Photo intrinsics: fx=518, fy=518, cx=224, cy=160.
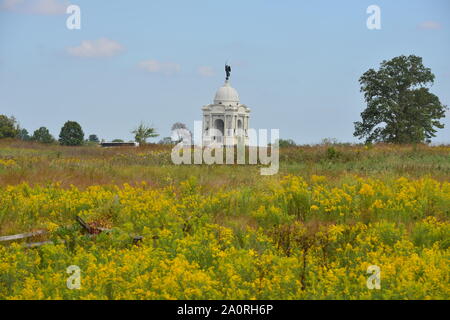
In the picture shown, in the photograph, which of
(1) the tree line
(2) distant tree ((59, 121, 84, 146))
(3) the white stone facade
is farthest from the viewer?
(3) the white stone facade

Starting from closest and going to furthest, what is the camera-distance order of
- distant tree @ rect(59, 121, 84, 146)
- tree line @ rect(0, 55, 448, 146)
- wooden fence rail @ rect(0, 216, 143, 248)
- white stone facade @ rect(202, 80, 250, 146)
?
wooden fence rail @ rect(0, 216, 143, 248), tree line @ rect(0, 55, 448, 146), distant tree @ rect(59, 121, 84, 146), white stone facade @ rect(202, 80, 250, 146)

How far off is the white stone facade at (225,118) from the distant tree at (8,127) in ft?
82.6

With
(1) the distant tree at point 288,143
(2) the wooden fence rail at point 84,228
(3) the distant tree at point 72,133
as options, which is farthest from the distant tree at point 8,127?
(2) the wooden fence rail at point 84,228

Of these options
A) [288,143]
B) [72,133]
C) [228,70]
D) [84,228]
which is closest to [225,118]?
[228,70]

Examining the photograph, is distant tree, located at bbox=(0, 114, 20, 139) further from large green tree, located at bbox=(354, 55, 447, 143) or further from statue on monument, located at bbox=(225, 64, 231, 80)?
large green tree, located at bbox=(354, 55, 447, 143)

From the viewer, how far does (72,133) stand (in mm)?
64125

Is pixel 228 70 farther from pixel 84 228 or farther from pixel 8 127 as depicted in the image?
pixel 84 228

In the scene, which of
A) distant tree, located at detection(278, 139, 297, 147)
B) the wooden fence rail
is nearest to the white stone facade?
distant tree, located at detection(278, 139, 297, 147)

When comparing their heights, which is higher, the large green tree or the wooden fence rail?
the large green tree

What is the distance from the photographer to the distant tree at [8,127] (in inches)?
2645

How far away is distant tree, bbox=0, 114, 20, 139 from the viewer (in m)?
67.2

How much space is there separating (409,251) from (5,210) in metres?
7.45

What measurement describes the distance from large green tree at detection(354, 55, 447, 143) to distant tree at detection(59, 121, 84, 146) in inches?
1347

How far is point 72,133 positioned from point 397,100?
38647 mm
